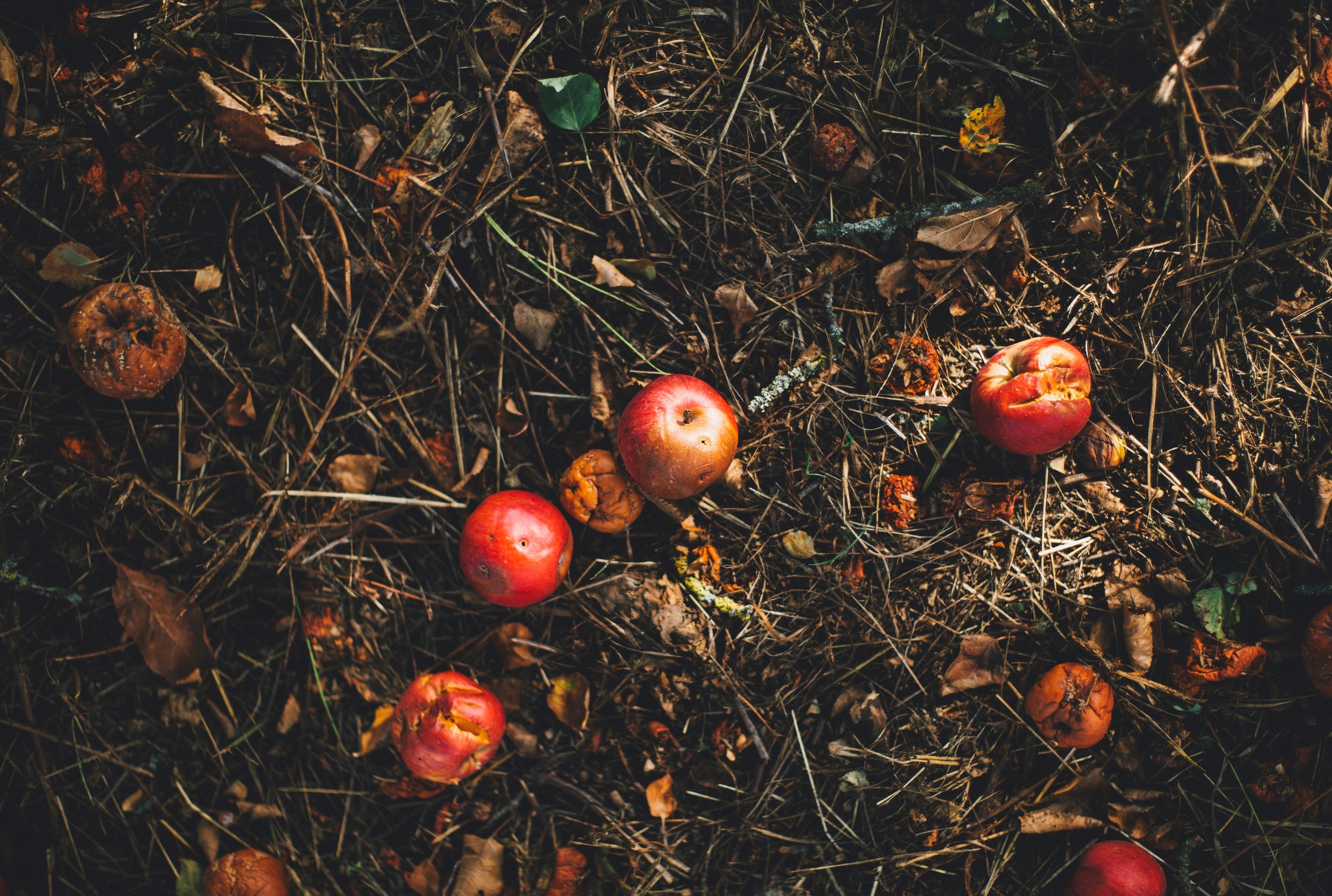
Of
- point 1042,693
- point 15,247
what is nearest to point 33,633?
point 15,247

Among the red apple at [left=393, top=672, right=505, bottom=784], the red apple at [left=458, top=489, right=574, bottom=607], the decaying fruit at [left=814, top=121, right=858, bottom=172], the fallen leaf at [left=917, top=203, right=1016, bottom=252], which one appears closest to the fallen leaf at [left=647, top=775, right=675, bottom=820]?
the red apple at [left=393, top=672, right=505, bottom=784]

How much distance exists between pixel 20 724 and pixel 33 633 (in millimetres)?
385

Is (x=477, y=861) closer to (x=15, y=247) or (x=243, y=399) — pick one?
(x=243, y=399)

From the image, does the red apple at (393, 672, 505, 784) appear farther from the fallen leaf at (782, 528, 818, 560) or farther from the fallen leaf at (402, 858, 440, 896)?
the fallen leaf at (782, 528, 818, 560)

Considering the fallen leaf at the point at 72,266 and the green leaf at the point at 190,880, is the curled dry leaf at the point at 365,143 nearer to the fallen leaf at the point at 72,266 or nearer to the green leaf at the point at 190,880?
the fallen leaf at the point at 72,266

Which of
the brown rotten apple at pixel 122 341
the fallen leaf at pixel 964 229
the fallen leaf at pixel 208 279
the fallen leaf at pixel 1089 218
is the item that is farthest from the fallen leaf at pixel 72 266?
the fallen leaf at pixel 1089 218

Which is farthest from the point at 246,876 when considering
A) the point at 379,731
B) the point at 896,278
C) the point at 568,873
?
the point at 896,278

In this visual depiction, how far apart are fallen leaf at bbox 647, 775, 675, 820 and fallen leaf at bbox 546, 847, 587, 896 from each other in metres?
0.35

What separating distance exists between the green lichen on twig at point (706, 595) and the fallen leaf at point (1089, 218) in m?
1.96

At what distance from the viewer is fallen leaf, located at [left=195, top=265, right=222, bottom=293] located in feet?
8.94

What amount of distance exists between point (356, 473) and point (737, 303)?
171cm

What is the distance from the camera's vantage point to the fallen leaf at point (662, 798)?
8.57ft

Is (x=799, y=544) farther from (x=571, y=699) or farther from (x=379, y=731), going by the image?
(x=379, y=731)

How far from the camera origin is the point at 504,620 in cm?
272
